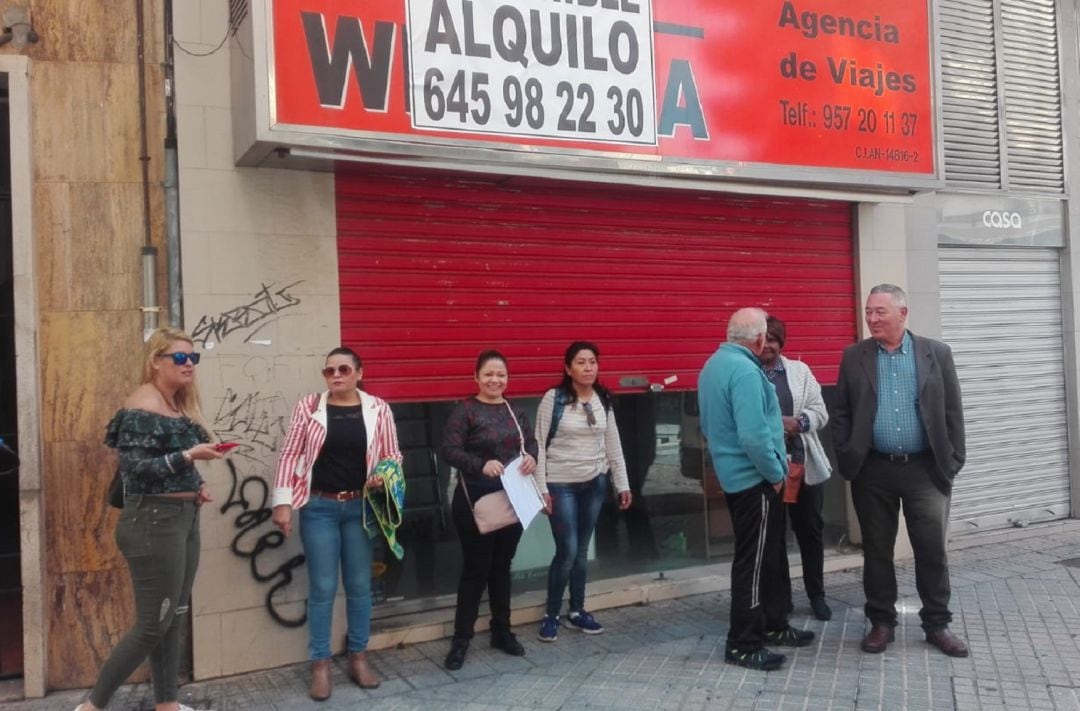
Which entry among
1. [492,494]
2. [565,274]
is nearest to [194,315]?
[492,494]

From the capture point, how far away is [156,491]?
169 inches

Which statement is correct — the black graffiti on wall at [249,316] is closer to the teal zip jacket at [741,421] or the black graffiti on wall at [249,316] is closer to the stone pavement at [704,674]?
the stone pavement at [704,674]

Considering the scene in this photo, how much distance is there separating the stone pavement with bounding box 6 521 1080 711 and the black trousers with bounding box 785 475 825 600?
9.3 inches

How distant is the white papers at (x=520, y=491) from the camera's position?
5.30 m

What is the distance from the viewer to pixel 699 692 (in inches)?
190

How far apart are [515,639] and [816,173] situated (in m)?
3.73

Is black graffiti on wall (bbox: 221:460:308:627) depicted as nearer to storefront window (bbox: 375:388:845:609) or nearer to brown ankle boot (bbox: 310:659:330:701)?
brown ankle boot (bbox: 310:659:330:701)

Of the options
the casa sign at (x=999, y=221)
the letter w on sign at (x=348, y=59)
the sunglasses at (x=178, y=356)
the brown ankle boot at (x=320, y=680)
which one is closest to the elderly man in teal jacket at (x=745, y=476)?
the brown ankle boot at (x=320, y=680)

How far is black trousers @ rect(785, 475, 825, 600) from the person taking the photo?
6.06 metres

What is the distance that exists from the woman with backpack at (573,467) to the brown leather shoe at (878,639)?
1.55 meters

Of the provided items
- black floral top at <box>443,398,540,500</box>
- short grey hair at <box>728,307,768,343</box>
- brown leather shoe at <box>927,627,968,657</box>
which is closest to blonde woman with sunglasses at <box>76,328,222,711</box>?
black floral top at <box>443,398,540,500</box>

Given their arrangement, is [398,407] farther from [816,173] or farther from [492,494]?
[816,173]

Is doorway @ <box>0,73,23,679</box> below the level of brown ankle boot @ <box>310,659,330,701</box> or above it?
above

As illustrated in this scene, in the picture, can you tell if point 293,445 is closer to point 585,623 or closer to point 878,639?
point 585,623
